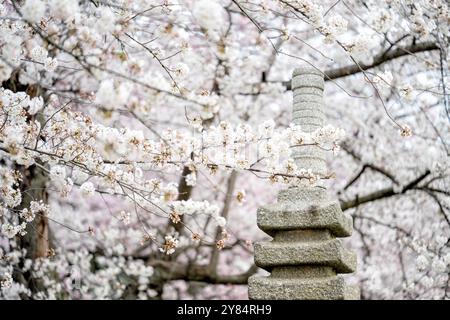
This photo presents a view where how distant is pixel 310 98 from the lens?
547 centimetres

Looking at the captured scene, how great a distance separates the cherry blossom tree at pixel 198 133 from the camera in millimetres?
2910

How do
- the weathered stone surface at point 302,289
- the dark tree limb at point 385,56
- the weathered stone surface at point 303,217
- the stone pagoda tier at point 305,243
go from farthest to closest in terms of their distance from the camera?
the dark tree limb at point 385,56
the weathered stone surface at point 303,217
the stone pagoda tier at point 305,243
the weathered stone surface at point 302,289

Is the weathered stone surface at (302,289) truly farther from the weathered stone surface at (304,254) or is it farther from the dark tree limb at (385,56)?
the dark tree limb at (385,56)

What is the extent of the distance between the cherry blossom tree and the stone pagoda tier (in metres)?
0.58

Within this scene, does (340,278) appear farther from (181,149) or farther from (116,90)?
(116,90)

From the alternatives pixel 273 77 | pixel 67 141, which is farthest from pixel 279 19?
pixel 67 141

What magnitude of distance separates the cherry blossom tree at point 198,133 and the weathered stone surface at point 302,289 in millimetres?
647

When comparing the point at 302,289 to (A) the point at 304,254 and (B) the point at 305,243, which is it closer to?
(A) the point at 304,254

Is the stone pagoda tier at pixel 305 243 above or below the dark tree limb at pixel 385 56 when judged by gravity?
below

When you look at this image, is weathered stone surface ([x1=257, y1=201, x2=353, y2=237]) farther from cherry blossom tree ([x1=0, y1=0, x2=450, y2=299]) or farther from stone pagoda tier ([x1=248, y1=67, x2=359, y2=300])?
cherry blossom tree ([x1=0, y1=0, x2=450, y2=299])

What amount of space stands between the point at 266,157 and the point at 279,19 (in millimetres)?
5485

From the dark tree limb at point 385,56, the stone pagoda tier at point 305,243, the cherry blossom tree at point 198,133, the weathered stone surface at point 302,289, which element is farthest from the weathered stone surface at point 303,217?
the dark tree limb at point 385,56

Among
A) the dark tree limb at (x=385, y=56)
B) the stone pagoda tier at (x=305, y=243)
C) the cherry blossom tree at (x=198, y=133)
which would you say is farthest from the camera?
the dark tree limb at (x=385, y=56)

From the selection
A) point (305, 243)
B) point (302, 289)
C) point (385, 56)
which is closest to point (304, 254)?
point (305, 243)
